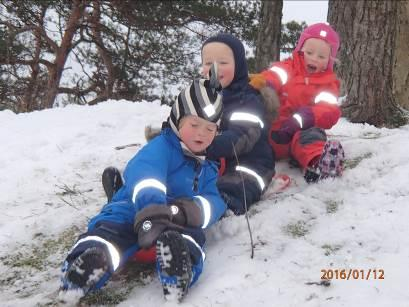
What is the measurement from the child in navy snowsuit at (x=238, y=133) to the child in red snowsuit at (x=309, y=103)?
0.26m

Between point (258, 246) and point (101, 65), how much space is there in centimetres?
1151

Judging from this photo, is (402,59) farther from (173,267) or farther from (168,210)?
(173,267)

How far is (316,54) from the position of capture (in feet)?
13.7

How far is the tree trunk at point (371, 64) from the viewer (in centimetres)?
519

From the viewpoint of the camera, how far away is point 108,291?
2672 mm

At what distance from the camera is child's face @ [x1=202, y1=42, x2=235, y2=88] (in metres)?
3.78

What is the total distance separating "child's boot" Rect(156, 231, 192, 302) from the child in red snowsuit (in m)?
1.78

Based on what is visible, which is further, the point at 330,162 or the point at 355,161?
the point at 355,161

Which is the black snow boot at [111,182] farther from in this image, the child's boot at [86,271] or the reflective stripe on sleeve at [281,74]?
the reflective stripe on sleeve at [281,74]

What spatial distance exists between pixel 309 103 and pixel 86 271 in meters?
2.58

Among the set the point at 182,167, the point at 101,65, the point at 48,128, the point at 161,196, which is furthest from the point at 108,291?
the point at 101,65

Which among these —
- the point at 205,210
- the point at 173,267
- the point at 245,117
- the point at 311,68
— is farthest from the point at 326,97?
the point at 173,267

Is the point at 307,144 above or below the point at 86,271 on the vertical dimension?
above

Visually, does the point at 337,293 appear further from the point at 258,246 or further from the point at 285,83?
the point at 285,83
